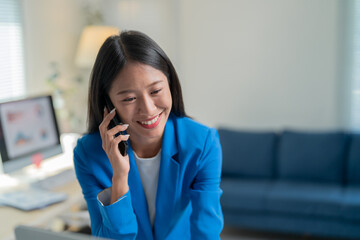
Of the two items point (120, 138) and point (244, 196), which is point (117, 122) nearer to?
point (120, 138)

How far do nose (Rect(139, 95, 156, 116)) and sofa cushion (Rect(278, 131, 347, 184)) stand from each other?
262cm

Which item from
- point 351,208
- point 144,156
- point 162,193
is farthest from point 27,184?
point 351,208

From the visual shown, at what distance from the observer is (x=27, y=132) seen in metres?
2.50

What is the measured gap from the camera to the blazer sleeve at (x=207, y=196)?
122 centimetres

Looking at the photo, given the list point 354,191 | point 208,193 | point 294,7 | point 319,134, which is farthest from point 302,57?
point 208,193

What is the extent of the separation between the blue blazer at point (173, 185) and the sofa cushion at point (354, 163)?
2464mm

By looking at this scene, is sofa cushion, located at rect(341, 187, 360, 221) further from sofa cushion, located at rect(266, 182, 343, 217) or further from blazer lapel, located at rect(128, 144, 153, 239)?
blazer lapel, located at rect(128, 144, 153, 239)

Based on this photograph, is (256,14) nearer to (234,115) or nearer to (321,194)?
(234,115)

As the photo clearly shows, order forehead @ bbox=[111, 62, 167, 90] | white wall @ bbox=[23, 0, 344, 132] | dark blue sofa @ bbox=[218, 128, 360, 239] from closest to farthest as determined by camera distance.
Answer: forehead @ bbox=[111, 62, 167, 90], dark blue sofa @ bbox=[218, 128, 360, 239], white wall @ bbox=[23, 0, 344, 132]

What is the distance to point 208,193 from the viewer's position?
4.06 ft

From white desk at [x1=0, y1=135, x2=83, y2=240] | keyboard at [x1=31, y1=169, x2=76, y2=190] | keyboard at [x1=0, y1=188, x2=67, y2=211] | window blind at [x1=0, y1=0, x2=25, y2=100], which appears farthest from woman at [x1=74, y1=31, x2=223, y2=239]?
window blind at [x1=0, y1=0, x2=25, y2=100]

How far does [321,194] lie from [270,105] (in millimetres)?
1157

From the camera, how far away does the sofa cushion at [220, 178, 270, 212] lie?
3264 mm

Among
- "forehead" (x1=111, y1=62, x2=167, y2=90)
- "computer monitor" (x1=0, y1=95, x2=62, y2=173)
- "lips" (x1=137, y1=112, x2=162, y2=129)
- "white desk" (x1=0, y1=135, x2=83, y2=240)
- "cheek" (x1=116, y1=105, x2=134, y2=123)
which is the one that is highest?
"forehead" (x1=111, y1=62, x2=167, y2=90)
